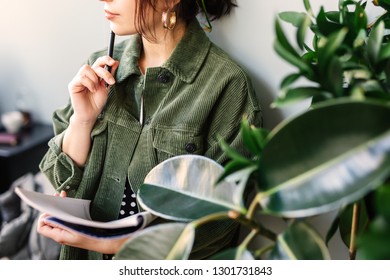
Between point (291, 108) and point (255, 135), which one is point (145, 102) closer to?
point (291, 108)

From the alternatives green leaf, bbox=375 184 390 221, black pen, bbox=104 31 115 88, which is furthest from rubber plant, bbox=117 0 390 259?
black pen, bbox=104 31 115 88

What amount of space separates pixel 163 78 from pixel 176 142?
0.49 feet

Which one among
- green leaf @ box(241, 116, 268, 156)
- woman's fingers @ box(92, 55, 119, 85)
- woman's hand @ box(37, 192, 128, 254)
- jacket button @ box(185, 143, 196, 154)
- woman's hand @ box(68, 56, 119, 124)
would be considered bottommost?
woman's hand @ box(37, 192, 128, 254)

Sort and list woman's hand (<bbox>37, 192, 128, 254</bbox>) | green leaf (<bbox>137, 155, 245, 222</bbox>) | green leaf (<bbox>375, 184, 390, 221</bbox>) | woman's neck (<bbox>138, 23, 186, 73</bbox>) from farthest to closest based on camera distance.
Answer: woman's neck (<bbox>138, 23, 186, 73</bbox>) → woman's hand (<bbox>37, 192, 128, 254</bbox>) → green leaf (<bbox>137, 155, 245, 222</bbox>) → green leaf (<bbox>375, 184, 390, 221</bbox>)

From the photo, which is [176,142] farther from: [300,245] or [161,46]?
[300,245]

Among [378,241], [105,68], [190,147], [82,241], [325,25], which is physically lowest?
[82,241]

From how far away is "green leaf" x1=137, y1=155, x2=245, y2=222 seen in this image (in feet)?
1.99

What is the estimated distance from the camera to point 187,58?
3.22ft

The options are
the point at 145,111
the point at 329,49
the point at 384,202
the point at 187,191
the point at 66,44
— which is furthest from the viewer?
the point at 66,44

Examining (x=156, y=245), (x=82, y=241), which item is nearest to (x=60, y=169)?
(x=82, y=241)

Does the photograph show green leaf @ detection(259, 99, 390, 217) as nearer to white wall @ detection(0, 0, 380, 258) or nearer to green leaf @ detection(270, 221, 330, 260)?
green leaf @ detection(270, 221, 330, 260)

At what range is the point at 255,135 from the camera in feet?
1.85

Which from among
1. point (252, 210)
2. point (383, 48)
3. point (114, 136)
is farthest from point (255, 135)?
point (114, 136)

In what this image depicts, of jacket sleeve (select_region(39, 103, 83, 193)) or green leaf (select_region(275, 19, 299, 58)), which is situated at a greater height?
green leaf (select_region(275, 19, 299, 58))
